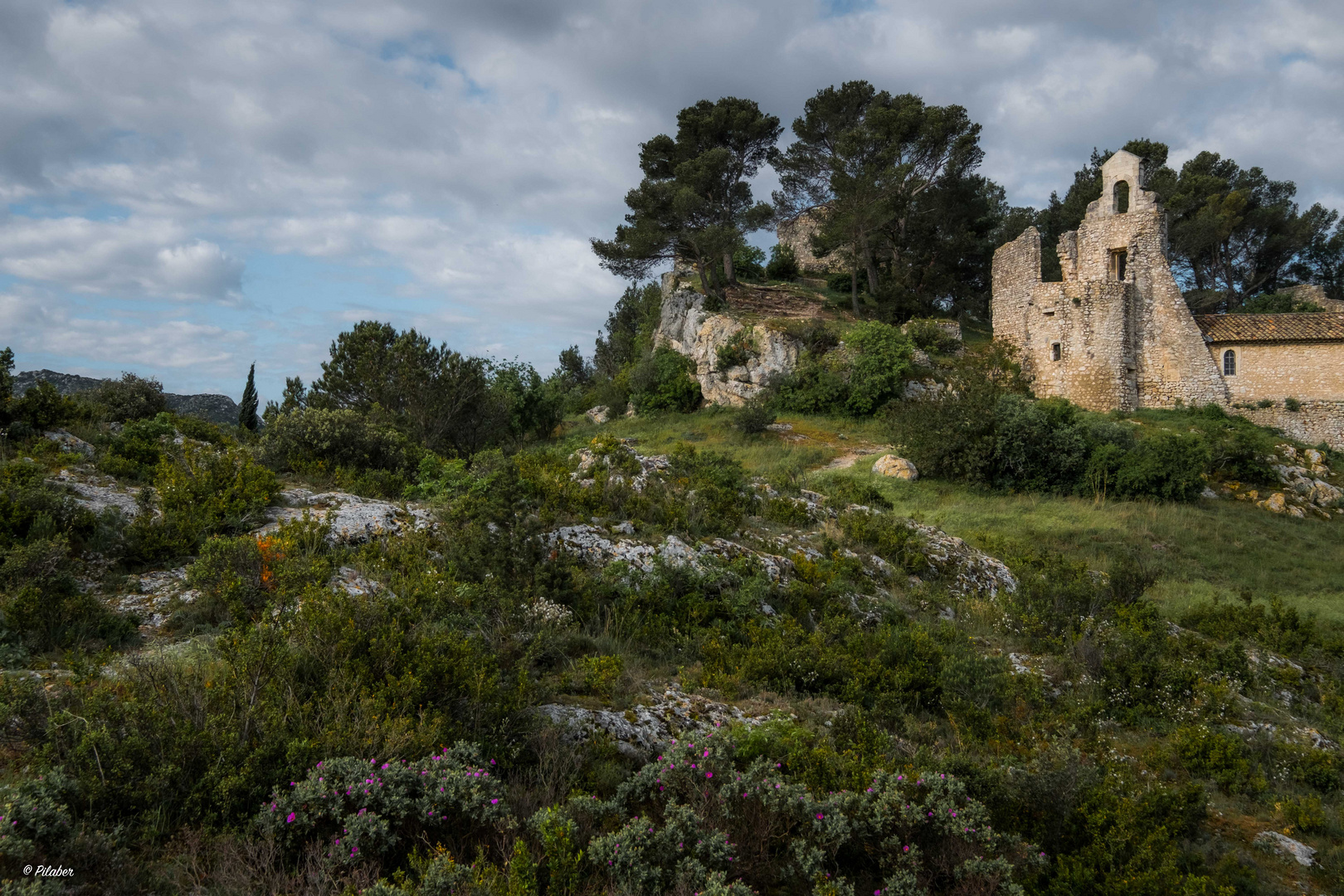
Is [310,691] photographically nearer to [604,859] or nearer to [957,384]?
[604,859]

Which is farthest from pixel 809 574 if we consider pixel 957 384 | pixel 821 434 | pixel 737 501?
pixel 957 384

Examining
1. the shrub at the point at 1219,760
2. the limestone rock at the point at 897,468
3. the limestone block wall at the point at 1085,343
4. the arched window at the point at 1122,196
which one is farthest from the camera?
the arched window at the point at 1122,196

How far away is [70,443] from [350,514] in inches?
170

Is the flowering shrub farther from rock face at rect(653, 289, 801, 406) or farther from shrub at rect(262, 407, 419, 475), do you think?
rock face at rect(653, 289, 801, 406)

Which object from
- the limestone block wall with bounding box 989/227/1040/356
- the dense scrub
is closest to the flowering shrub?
the dense scrub

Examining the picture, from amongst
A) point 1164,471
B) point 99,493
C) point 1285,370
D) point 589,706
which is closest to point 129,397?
point 99,493

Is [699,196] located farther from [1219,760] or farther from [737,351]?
[1219,760]

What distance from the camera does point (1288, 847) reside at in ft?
13.1

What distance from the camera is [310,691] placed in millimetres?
3590

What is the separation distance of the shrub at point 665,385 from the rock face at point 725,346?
18.1 inches

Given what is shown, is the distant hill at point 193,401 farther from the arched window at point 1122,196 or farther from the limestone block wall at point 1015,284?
the arched window at point 1122,196

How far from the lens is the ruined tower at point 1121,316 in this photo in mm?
24750

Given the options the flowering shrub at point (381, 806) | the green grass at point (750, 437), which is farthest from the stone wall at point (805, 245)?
the flowering shrub at point (381, 806)

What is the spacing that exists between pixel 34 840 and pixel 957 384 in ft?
84.0
